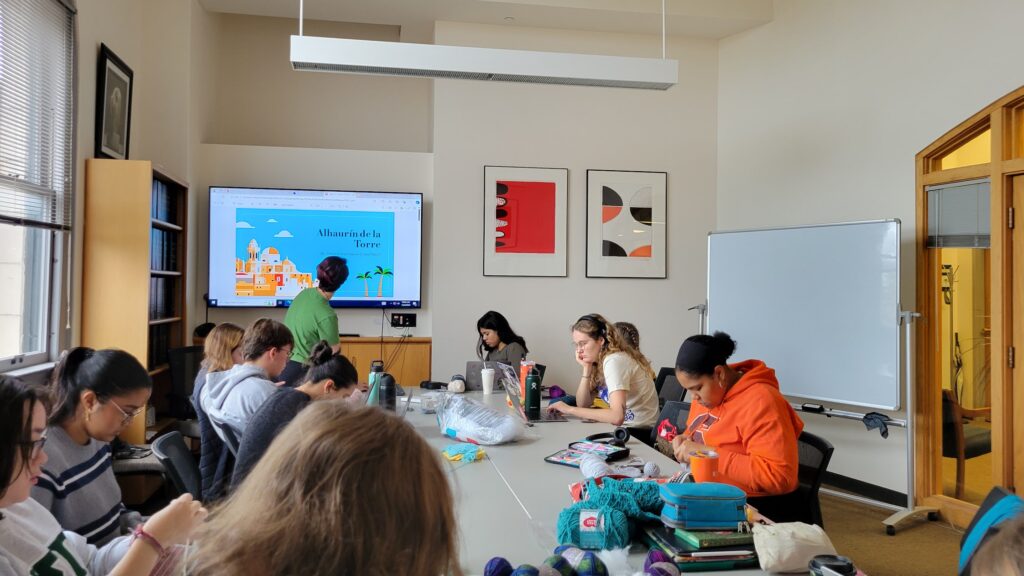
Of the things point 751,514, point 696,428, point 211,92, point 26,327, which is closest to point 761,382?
point 696,428

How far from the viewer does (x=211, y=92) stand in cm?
591

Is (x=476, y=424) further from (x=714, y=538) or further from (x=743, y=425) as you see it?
(x=714, y=538)

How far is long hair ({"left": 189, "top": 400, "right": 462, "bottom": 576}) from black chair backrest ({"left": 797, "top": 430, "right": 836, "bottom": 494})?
6.01ft

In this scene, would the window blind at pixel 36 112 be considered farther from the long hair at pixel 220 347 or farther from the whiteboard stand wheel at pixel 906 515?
the whiteboard stand wheel at pixel 906 515

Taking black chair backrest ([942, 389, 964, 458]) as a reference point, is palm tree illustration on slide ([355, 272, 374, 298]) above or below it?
above

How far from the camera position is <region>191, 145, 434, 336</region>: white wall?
555cm

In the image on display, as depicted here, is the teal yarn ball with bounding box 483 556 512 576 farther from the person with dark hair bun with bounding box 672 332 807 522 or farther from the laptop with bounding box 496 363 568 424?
the laptop with bounding box 496 363 568 424

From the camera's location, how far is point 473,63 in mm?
3500

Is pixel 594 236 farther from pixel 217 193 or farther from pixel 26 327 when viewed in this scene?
pixel 26 327

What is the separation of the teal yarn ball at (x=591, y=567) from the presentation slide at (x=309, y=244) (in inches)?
171

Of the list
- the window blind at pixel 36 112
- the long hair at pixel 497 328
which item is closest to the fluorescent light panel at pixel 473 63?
the window blind at pixel 36 112

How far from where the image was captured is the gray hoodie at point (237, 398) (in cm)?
258

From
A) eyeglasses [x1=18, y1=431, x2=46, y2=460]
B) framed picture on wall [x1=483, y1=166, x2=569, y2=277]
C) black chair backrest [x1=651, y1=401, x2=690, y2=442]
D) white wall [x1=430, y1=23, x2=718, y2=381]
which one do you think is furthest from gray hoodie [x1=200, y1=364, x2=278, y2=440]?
framed picture on wall [x1=483, y1=166, x2=569, y2=277]

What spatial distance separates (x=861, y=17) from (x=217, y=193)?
476cm
